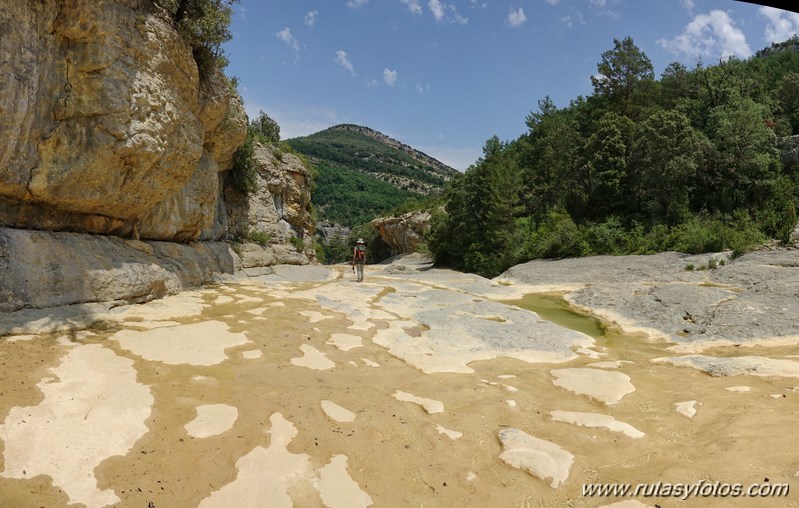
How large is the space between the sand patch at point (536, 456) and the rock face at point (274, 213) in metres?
16.1

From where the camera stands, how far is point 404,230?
4688cm

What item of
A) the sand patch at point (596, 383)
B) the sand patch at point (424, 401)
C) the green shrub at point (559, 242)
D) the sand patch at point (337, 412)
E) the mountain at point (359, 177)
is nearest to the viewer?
the sand patch at point (337, 412)

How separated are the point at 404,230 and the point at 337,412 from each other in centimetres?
4240

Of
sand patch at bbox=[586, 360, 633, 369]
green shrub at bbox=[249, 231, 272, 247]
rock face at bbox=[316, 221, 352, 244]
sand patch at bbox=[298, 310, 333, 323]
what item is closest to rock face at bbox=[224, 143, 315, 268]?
green shrub at bbox=[249, 231, 272, 247]

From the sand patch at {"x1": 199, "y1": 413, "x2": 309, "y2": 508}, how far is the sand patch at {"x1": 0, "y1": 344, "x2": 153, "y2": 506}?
31.6 inches

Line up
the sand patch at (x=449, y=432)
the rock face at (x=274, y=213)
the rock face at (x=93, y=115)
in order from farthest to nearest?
the rock face at (x=274, y=213)
the rock face at (x=93, y=115)
the sand patch at (x=449, y=432)

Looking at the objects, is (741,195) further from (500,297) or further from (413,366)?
(413,366)

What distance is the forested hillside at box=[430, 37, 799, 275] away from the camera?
23922 mm

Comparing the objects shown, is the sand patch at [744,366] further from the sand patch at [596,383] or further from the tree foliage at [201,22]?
the tree foliage at [201,22]

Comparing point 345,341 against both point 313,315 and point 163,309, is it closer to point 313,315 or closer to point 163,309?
point 313,315

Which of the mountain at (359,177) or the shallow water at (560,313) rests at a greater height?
the mountain at (359,177)

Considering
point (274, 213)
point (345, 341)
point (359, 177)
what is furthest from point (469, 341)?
point (359, 177)

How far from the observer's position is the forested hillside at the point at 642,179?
2392 cm

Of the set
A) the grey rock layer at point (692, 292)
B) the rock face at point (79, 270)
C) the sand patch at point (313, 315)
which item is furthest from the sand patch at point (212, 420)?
the grey rock layer at point (692, 292)
